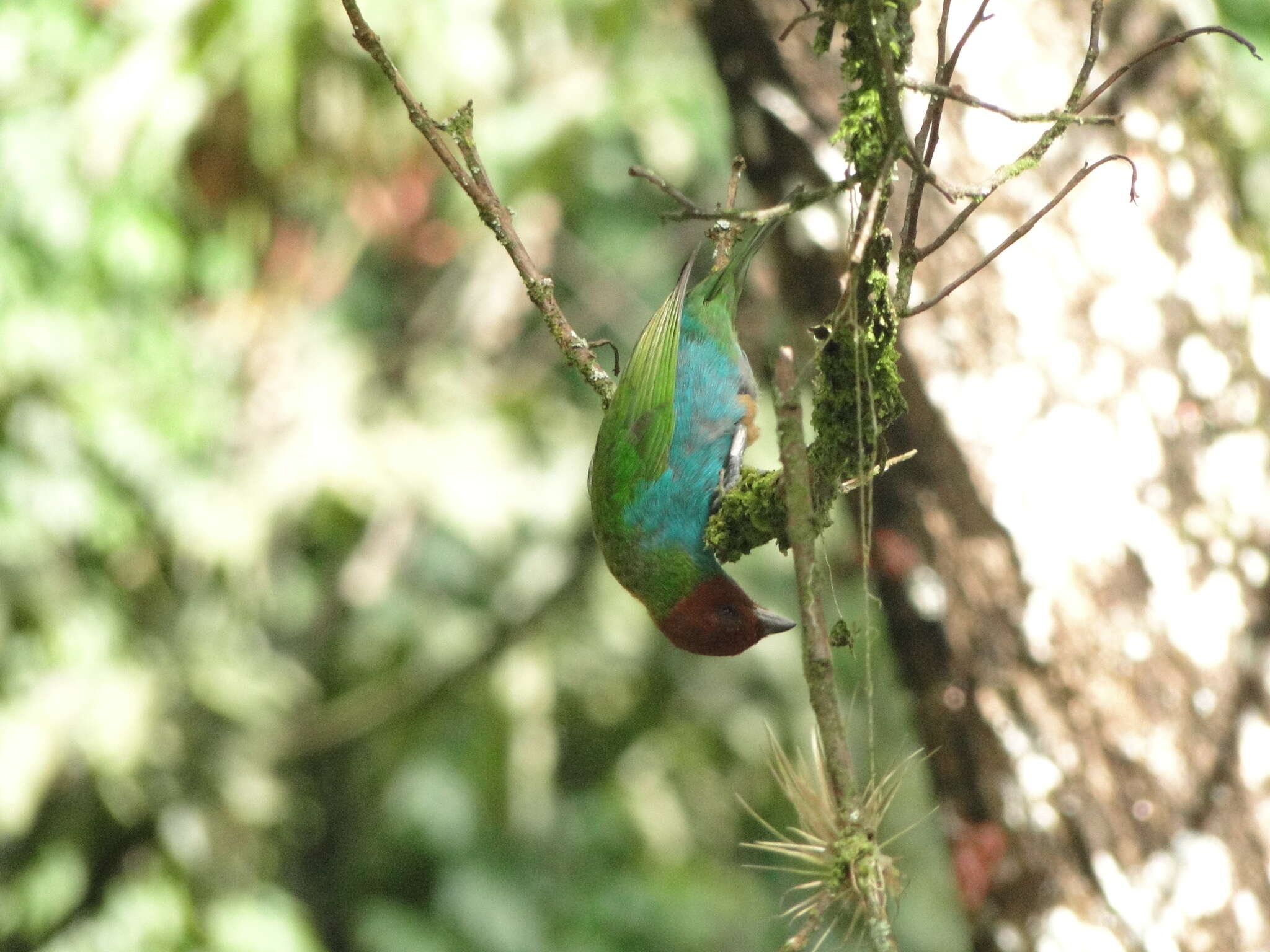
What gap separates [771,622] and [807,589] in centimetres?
113

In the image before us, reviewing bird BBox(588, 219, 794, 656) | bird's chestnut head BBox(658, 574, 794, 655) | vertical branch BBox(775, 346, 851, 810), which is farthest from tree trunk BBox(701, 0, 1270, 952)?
vertical branch BBox(775, 346, 851, 810)

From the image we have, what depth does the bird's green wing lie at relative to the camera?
2.45 meters

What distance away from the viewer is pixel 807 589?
135 cm

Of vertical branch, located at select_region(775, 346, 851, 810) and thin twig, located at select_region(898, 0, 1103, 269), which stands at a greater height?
thin twig, located at select_region(898, 0, 1103, 269)

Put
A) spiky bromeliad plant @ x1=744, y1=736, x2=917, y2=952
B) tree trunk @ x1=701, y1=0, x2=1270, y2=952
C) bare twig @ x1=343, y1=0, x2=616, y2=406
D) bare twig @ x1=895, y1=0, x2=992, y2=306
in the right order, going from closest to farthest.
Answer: spiky bromeliad plant @ x1=744, y1=736, x2=917, y2=952, bare twig @ x1=895, y1=0, x2=992, y2=306, bare twig @ x1=343, y1=0, x2=616, y2=406, tree trunk @ x1=701, y1=0, x2=1270, y2=952

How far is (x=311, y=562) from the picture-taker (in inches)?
300

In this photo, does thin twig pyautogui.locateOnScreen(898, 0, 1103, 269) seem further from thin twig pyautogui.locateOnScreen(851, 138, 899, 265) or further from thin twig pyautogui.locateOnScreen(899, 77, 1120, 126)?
thin twig pyautogui.locateOnScreen(851, 138, 899, 265)

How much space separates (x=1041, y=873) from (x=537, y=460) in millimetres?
3963

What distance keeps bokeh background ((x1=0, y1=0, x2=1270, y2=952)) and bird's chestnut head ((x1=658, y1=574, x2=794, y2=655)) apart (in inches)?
106

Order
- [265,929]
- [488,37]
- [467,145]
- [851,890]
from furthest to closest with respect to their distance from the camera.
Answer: [265,929] → [488,37] → [467,145] → [851,890]

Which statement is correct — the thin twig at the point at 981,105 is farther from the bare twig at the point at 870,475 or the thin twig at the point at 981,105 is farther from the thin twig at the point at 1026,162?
the bare twig at the point at 870,475

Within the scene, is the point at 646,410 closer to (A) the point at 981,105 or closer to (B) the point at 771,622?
(B) the point at 771,622

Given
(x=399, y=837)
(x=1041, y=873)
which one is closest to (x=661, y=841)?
(x=399, y=837)

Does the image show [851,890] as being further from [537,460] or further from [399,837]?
[399,837]
